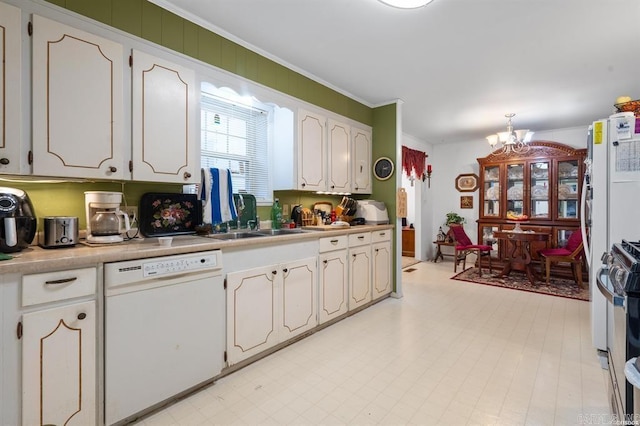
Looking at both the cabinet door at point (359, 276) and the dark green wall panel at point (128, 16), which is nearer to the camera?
the dark green wall panel at point (128, 16)

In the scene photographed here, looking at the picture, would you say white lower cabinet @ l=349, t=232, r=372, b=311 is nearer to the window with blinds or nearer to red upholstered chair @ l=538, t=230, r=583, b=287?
the window with blinds

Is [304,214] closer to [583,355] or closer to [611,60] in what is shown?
[583,355]

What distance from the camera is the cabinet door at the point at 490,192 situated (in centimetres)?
573

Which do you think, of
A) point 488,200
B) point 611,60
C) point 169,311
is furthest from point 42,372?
point 488,200

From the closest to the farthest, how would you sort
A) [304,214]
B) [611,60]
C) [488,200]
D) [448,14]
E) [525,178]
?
[448,14] → [611,60] → [304,214] → [525,178] → [488,200]

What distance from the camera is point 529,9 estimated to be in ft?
6.90

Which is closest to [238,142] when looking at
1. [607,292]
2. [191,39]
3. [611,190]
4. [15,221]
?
[191,39]

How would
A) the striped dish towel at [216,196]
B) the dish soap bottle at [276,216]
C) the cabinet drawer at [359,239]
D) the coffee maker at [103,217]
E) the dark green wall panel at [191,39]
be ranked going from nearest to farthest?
the coffee maker at [103,217]
the dark green wall panel at [191,39]
the striped dish towel at [216,196]
the dish soap bottle at [276,216]
the cabinet drawer at [359,239]

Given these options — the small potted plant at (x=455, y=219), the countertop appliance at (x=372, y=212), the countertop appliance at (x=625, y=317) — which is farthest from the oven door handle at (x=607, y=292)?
the small potted plant at (x=455, y=219)

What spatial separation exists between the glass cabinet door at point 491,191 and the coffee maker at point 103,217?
5.81 meters

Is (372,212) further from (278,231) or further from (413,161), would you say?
(413,161)

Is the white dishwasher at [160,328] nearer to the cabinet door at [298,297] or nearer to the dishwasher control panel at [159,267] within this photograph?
the dishwasher control panel at [159,267]

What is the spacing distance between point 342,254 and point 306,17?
2.03 metres

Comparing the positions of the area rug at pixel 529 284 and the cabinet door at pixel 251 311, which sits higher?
the cabinet door at pixel 251 311
